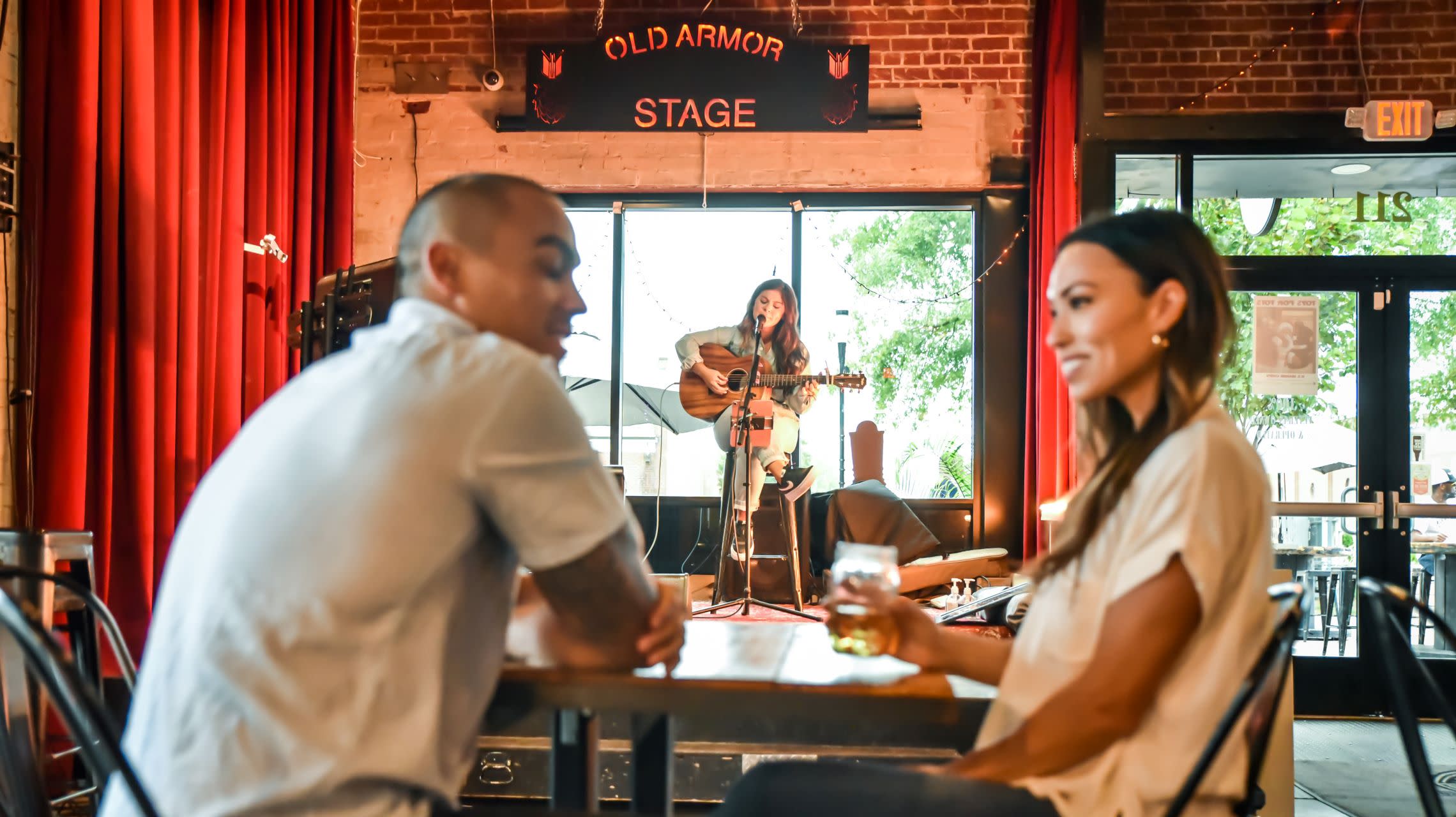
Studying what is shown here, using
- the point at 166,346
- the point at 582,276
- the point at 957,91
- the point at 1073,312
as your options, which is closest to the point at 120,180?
the point at 166,346

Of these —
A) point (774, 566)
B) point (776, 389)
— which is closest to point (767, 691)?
point (776, 389)

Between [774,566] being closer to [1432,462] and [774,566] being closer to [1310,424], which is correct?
[1310,424]

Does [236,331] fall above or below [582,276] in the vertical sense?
below

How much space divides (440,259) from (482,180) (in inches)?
4.0

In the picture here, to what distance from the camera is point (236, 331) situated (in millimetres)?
4281

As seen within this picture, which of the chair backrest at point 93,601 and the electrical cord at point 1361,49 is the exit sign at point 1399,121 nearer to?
the electrical cord at point 1361,49

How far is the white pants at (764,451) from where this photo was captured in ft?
17.2

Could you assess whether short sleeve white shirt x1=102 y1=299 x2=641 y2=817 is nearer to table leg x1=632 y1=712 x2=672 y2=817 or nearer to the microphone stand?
table leg x1=632 y1=712 x2=672 y2=817

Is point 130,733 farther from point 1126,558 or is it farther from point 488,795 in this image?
point 488,795

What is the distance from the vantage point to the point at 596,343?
6.04 m

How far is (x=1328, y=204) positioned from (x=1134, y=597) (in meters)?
4.96

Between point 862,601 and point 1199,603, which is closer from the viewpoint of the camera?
point 1199,603

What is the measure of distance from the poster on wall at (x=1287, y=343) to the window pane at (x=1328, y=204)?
25 cm

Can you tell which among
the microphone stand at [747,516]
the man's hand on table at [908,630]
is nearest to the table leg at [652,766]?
the man's hand on table at [908,630]
